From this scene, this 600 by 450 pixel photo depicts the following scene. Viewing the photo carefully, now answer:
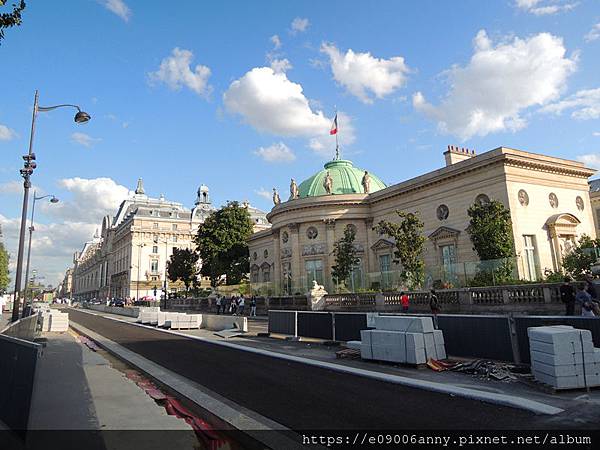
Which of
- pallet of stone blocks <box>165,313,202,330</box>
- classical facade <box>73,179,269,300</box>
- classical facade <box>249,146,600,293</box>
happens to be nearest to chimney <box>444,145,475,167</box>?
classical facade <box>249,146,600,293</box>

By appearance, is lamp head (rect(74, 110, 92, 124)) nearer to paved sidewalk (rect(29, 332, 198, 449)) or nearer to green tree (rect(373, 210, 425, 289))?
paved sidewalk (rect(29, 332, 198, 449))

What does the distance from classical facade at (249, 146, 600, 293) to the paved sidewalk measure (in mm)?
22634

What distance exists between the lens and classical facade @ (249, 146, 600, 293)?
101ft

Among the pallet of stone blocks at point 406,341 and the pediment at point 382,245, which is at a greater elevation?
the pediment at point 382,245

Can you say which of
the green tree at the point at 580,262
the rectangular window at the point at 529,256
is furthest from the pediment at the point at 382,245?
the green tree at the point at 580,262

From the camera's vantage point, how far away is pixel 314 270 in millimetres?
44656

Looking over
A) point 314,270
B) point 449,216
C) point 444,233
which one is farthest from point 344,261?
point 449,216

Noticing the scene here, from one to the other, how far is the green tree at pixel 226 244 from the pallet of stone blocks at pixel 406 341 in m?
44.9

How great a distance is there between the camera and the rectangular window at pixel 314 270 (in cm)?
4416

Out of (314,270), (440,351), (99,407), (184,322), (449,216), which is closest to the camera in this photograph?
(99,407)

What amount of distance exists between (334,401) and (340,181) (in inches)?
1776

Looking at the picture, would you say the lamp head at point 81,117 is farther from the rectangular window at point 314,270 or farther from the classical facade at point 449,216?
the rectangular window at point 314,270

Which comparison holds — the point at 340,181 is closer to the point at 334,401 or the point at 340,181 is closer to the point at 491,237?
the point at 491,237

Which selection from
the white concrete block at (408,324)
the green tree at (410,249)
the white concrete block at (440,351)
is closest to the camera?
the white concrete block at (408,324)
